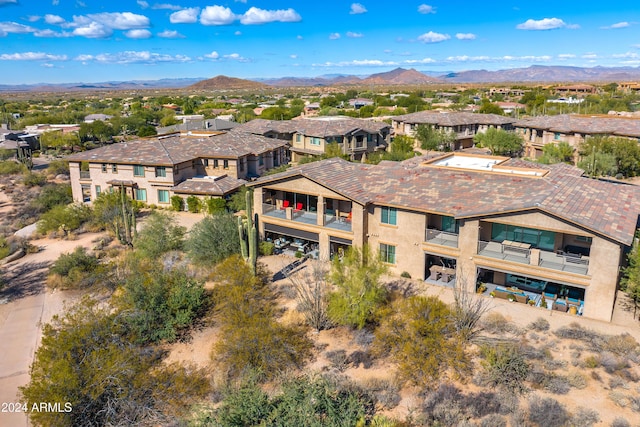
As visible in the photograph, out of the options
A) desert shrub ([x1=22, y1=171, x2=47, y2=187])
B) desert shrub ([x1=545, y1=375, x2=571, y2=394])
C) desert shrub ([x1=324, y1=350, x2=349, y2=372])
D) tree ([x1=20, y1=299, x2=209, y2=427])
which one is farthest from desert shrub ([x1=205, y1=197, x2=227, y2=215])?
desert shrub ([x1=545, y1=375, x2=571, y2=394])

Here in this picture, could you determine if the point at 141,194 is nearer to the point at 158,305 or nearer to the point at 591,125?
the point at 158,305

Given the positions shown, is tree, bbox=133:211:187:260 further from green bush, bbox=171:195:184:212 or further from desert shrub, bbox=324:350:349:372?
desert shrub, bbox=324:350:349:372

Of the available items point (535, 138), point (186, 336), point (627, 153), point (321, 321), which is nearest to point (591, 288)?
point (321, 321)

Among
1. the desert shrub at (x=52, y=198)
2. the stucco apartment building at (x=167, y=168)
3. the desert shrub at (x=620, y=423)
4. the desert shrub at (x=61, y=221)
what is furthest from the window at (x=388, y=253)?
the desert shrub at (x=52, y=198)

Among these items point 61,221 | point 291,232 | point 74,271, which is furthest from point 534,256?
point 61,221

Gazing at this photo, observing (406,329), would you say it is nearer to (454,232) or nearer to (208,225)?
(454,232)
